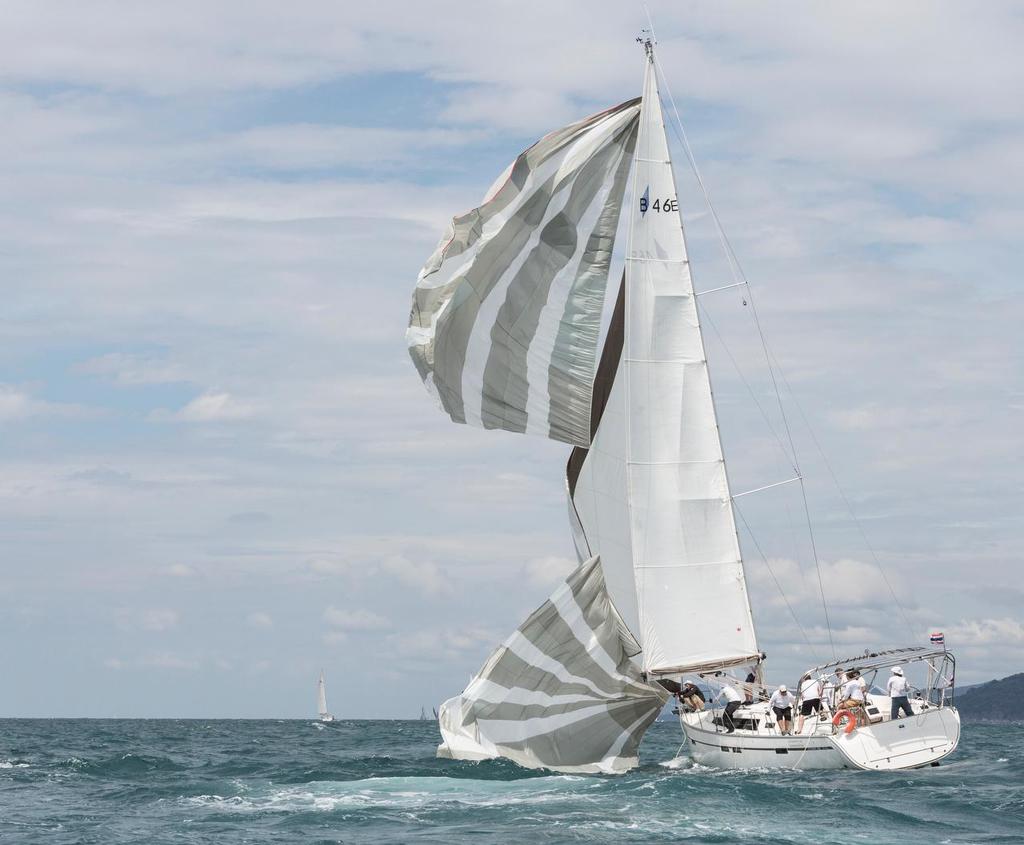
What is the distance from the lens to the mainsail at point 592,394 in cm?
2486

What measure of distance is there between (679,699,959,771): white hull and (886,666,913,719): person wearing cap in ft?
0.60

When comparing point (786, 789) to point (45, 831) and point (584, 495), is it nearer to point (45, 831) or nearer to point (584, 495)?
point (584, 495)

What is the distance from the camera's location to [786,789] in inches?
864

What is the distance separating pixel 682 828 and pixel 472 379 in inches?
373

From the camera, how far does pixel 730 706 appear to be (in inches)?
992

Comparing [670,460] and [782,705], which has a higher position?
[670,460]

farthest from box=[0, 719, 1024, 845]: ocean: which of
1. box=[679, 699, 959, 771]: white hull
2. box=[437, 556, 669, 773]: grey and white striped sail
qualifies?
box=[437, 556, 669, 773]: grey and white striped sail

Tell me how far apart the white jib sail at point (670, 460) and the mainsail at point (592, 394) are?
0.09ft

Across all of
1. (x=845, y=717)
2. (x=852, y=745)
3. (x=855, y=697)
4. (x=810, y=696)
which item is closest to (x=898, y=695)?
(x=855, y=697)

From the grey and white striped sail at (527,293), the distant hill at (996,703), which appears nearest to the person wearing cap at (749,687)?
the grey and white striped sail at (527,293)

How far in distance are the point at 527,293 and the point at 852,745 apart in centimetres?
984

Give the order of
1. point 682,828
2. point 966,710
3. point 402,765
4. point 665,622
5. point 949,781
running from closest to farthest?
point 682,828 < point 949,781 < point 665,622 < point 402,765 < point 966,710

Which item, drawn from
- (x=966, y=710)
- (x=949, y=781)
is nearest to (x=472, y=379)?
(x=949, y=781)

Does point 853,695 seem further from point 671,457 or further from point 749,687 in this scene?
point 671,457
